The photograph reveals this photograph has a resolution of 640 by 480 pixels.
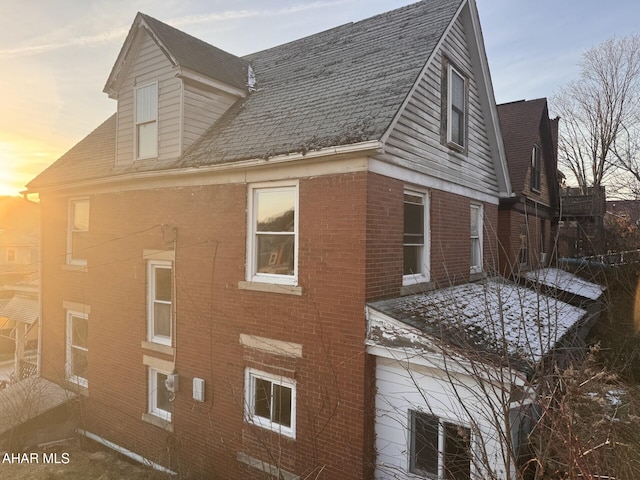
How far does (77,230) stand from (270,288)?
304 inches

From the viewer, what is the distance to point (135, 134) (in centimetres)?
1052

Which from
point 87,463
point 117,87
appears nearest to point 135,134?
point 117,87

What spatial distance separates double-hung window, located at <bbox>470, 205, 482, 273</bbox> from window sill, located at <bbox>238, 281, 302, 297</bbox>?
19.4 feet

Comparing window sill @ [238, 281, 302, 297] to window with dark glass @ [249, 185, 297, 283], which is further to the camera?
window with dark glass @ [249, 185, 297, 283]

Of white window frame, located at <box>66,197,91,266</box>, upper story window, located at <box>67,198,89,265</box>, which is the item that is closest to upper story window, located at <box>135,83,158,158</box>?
upper story window, located at <box>67,198,89,265</box>

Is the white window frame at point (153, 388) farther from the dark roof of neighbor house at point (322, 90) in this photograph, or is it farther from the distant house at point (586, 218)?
the distant house at point (586, 218)

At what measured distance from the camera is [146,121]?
33.8 ft

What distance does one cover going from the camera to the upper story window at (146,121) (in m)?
10.2

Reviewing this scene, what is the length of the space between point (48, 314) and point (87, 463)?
5080mm

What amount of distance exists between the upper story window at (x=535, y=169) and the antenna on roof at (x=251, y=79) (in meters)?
10.5

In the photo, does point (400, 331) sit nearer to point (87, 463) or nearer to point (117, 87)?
point (87, 463)

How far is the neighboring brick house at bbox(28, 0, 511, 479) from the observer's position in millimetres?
6969

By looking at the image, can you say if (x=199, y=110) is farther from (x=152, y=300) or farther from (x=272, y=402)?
(x=272, y=402)

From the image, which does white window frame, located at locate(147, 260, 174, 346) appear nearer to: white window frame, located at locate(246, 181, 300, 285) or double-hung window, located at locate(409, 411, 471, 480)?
white window frame, located at locate(246, 181, 300, 285)
